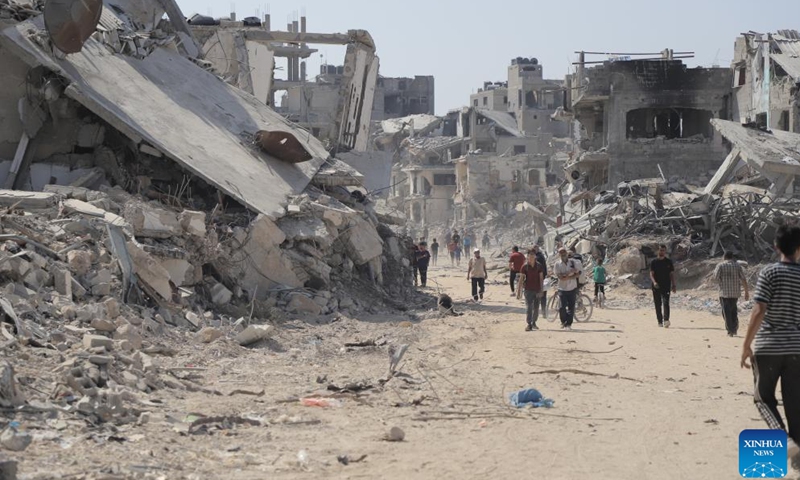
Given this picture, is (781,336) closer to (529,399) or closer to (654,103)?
(529,399)

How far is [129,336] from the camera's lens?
1080 cm

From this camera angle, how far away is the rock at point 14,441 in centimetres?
661

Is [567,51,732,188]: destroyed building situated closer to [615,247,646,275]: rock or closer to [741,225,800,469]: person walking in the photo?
[615,247,646,275]: rock

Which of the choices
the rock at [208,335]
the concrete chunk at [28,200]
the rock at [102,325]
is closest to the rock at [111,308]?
the rock at [102,325]

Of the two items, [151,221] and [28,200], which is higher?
[28,200]

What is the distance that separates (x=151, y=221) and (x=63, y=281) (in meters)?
2.97

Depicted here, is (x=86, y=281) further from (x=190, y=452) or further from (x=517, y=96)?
(x=517, y=96)

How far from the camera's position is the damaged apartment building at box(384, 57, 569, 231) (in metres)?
67.8

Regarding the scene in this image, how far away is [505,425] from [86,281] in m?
5.95

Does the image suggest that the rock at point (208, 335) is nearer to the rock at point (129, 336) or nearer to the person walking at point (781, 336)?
the rock at point (129, 336)

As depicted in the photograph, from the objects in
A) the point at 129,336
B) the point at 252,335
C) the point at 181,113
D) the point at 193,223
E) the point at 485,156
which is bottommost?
the point at 252,335

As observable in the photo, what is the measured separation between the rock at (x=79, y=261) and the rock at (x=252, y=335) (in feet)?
6.33

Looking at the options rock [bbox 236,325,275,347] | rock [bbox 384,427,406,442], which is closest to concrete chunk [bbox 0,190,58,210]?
rock [bbox 236,325,275,347]

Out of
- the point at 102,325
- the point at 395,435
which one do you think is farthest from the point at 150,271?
the point at 395,435
